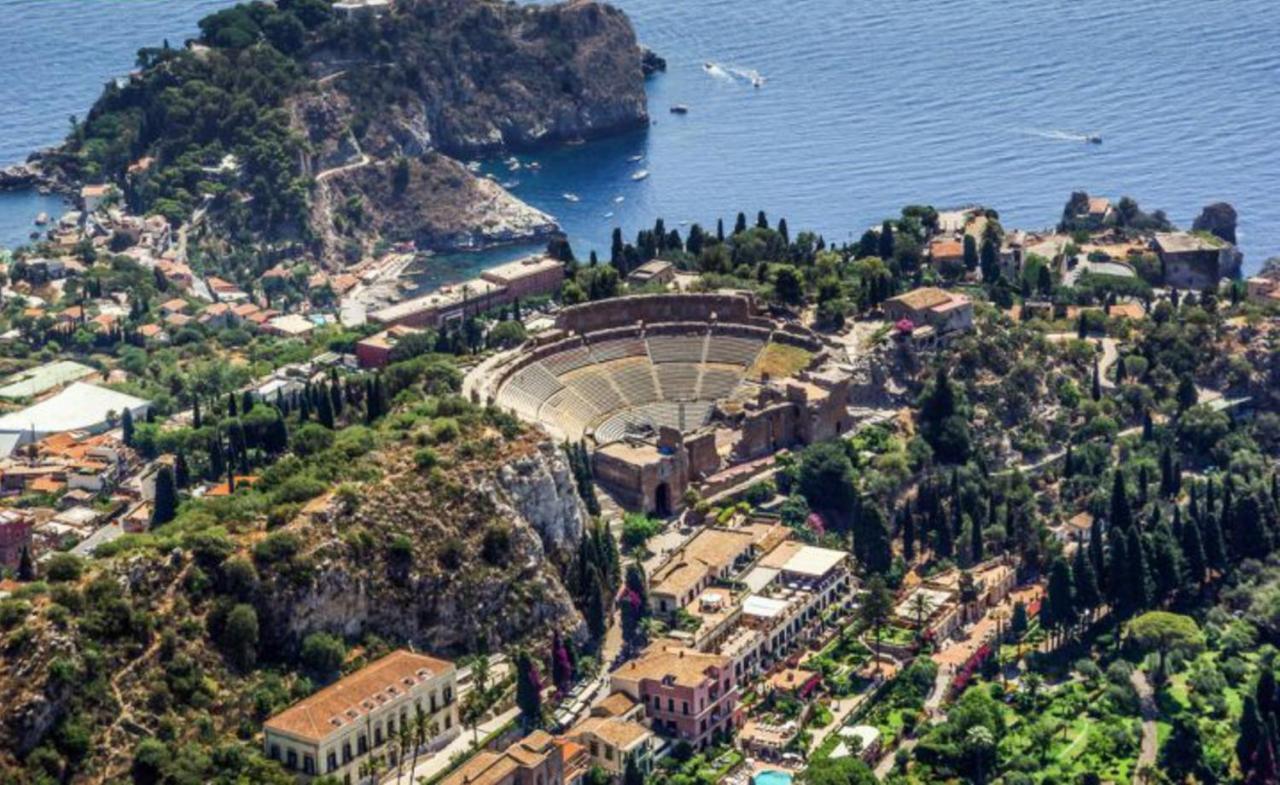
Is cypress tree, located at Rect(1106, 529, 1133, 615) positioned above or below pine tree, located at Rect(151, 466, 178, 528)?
below

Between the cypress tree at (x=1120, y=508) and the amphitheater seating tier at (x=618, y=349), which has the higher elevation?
the amphitheater seating tier at (x=618, y=349)

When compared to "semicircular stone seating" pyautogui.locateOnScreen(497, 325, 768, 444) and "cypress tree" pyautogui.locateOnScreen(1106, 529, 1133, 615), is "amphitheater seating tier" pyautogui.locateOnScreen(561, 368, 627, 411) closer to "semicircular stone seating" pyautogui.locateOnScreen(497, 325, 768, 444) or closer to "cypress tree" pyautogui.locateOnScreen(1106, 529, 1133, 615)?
"semicircular stone seating" pyautogui.locateOnScreen(497, 325, 768, 444)

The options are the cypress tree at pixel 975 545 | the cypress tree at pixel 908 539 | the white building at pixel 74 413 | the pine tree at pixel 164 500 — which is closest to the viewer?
the pine tree at pixel 164 500

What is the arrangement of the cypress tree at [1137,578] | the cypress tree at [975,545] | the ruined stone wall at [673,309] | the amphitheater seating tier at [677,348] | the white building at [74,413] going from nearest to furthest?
the cypress tree at [1137,578] < the cypress tree at [975,545] < the amphitheater seating tier at [677,348] < the ruined stone wall at [673,309] < the white building at [74,413]

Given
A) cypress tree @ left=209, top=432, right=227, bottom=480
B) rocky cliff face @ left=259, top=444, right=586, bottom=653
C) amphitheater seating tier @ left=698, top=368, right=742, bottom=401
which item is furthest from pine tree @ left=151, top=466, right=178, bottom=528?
amphitheater seating tier @ left=698, top=368, right=742, bottom=401

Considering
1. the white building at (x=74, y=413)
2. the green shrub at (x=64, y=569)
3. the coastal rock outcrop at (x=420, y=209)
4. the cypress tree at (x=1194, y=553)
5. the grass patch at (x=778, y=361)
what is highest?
the green shrub at (x=64, y=569)

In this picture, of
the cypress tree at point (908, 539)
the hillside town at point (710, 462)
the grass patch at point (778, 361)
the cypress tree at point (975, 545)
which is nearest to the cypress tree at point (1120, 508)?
the hillside town at point (710, 462)

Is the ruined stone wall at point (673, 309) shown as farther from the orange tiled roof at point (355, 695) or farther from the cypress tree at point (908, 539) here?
the orange tiled roof at point (355, 695)

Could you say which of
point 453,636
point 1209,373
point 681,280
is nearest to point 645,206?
point 681,280
